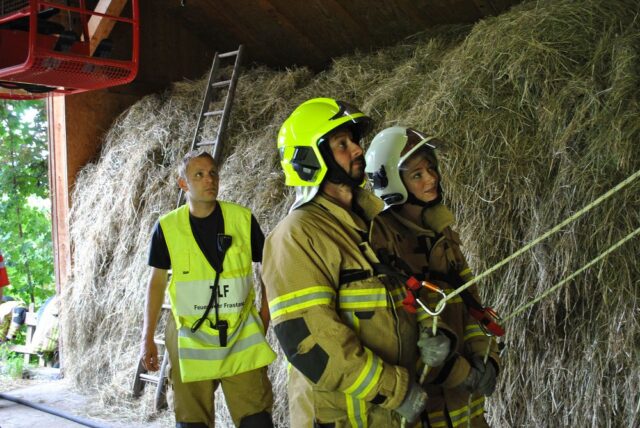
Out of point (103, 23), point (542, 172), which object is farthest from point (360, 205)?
point (103, 23)

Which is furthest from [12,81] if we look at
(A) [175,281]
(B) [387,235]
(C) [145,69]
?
(C) [145,69]

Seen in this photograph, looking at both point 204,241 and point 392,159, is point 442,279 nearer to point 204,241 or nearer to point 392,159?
point 392,159

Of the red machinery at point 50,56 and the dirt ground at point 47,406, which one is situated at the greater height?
the red machinery at point 50,56

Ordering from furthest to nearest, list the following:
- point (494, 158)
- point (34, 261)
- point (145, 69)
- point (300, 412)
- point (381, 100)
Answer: point (34, 261)
point (145, 69)
point (381, 100)
point (494, 158)
point (300, 412)

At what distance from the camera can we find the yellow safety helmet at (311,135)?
8.27 ft

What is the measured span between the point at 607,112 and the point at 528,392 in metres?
1.52

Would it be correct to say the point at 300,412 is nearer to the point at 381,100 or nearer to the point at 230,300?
the point at 230,300

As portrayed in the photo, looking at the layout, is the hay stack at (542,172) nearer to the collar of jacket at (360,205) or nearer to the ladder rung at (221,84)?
the ladder rung at (221,84)

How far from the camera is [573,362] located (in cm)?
370

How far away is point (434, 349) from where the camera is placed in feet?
7.70

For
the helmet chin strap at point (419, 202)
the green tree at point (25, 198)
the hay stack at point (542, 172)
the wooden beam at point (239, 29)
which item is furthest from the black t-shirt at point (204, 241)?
the green tree at point (25, 198)

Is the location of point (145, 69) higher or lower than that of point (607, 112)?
higher

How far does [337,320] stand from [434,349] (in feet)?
1.17

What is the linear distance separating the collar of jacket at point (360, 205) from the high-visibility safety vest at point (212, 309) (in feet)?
4.15
